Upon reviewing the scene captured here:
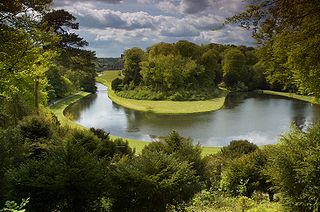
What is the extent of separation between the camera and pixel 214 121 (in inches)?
1576

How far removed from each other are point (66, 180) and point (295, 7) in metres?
7.92

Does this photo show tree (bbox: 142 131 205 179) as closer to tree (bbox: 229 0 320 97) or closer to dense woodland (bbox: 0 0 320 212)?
dense woodland (bbox: 0 0 320 212)

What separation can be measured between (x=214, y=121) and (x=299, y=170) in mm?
30125

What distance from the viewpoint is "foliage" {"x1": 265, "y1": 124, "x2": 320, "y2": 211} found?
9.88 m

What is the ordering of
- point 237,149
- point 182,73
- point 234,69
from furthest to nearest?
point 234,69 < point 182,73 < point 237,149

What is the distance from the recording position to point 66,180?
894 centimetres

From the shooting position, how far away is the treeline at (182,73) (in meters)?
64.9

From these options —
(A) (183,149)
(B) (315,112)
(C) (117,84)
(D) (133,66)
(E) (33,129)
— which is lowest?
(B) (315,112)

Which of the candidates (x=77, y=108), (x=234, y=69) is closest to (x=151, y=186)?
(x=77, y=108)

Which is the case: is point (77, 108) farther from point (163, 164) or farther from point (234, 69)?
point (163, 164)

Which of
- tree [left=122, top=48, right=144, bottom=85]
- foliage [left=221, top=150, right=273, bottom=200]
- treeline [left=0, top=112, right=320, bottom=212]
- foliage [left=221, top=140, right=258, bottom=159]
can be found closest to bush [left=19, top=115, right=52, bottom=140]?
treeline [left=0, top=112, right=320, bottom=212]

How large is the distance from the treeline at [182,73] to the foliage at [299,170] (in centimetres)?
4948

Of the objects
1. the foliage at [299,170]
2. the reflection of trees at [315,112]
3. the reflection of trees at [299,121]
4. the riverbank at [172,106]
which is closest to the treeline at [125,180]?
the foliage at [299,170]

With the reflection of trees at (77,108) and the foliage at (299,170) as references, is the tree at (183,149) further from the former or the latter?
the reflection of trees at (77,108)
